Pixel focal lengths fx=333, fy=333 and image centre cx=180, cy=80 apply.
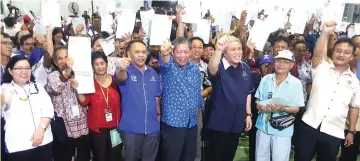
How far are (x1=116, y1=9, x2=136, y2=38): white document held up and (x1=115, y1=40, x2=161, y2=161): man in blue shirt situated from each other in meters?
0.74

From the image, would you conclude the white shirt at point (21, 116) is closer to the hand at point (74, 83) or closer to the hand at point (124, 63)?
the hand at point (74, 83)

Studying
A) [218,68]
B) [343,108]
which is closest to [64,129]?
[218,68]

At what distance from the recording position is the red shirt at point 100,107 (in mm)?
2988

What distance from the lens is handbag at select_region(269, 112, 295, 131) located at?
3.07m

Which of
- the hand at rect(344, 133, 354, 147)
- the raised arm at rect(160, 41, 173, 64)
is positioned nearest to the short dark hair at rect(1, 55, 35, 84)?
the raised arm at rect(160, 41, 173, 64)

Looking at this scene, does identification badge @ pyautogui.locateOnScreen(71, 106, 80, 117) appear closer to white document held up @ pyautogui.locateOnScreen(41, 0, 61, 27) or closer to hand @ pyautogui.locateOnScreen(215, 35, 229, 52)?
white document held up @ pyautogui.locateOnScreen(41, 0, 61, 27)

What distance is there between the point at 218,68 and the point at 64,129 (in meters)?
1.51

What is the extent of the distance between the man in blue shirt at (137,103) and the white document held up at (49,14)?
0.87 meters

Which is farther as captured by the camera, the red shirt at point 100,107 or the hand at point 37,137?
the red shirt at point 100,107

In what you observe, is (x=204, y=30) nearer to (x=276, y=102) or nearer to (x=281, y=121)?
(x=276, y=102)

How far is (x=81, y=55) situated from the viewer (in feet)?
9.09

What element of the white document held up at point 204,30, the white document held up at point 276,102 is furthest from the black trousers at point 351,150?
the white document held up at point 204,30

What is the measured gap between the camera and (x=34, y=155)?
2654 millimetres

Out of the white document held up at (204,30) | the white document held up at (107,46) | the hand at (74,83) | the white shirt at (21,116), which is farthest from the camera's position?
the white document held up at (204,30)
